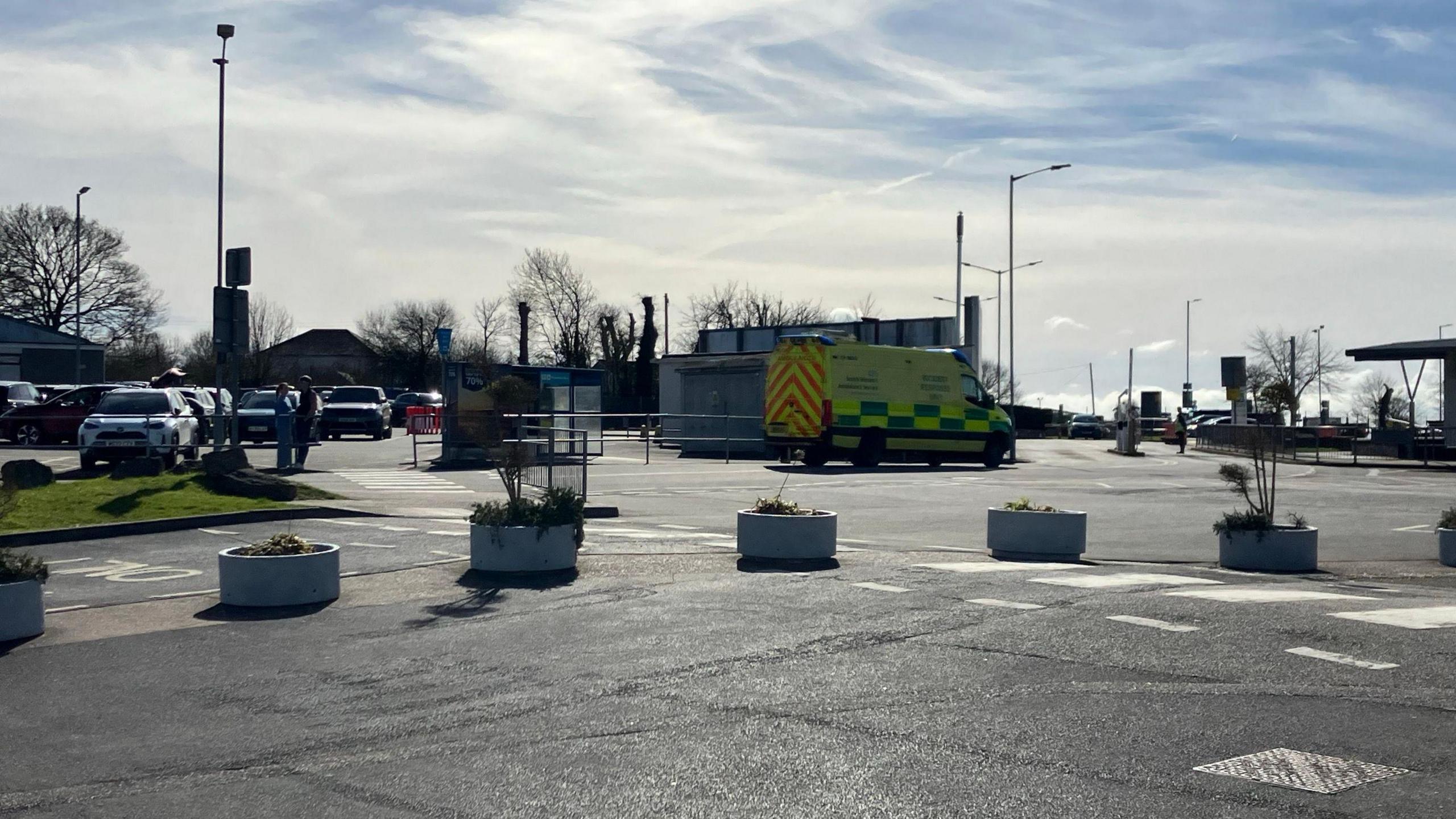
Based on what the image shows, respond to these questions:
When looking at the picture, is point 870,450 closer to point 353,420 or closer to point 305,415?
point 305,415

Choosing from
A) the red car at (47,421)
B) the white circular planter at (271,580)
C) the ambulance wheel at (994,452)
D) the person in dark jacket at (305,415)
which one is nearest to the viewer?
the white circular planter at (271,580)

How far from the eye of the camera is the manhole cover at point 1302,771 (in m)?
5.25

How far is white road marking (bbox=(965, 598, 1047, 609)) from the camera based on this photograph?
9.59 meters

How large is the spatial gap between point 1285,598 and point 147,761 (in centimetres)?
799

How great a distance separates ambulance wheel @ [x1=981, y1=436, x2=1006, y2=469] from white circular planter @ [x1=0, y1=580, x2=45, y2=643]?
26631 millimetres

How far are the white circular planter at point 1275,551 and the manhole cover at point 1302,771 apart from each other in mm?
7389

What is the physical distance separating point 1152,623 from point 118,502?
11.8 meters

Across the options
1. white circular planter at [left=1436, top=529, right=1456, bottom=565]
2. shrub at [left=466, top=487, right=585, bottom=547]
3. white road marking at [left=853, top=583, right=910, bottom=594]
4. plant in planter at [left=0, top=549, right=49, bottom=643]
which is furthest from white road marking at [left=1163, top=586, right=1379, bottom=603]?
plant in planter at [left=0, top=549, right=49, bottom=643]

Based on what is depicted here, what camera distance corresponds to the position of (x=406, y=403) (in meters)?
65.2

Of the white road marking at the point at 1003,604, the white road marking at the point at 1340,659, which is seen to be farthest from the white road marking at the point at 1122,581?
the white road marking at the point at 1340,659

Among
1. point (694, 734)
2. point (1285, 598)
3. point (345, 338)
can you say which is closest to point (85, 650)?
point (694, 734)

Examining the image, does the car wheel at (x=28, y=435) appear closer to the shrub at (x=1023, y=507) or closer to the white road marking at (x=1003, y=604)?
the shrub at (x=1023, y=507)

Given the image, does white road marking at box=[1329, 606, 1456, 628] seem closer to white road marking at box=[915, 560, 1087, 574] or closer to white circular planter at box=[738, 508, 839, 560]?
white road marking at box=[915, 560, 1087, 574]

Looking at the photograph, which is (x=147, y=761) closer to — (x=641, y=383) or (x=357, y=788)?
(x=357, y=788)
